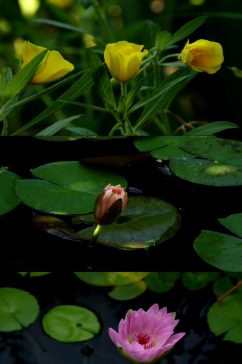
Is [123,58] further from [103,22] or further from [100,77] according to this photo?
[103,22]

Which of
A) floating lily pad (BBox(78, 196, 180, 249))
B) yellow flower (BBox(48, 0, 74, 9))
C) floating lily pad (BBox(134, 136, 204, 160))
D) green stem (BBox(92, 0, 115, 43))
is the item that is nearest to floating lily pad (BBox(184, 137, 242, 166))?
floating lily pad (BBox(134, 136, 204, 160))

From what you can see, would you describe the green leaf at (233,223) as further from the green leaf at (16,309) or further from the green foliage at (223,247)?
the green leaf at (16,309)

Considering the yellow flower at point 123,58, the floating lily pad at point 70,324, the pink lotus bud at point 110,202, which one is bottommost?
the floating lily pad at point 70,324

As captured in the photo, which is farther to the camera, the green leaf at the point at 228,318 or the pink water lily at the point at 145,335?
the green leaf at the point at 228,318

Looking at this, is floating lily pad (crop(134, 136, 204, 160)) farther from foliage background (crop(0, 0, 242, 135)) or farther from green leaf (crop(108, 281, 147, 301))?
foliage background (crop(0, 0, 242, 135))

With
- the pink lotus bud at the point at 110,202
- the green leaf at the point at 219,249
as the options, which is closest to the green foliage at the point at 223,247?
the green leaf at the point at 219,249

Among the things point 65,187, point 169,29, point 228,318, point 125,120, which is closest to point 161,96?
point 125,120

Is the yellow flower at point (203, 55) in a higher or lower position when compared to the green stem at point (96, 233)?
higher
